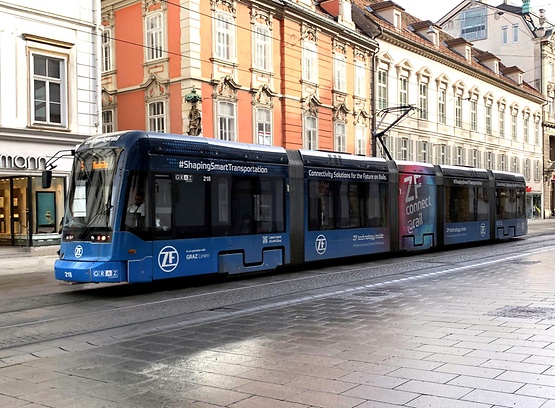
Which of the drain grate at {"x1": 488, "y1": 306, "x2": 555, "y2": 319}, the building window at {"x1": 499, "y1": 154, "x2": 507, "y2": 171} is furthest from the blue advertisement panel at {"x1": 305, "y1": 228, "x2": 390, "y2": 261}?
the building window at {"x1": 499, "y1": 154, "x2": 507, "y2": 171}

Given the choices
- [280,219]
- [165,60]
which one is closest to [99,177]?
[280,219]

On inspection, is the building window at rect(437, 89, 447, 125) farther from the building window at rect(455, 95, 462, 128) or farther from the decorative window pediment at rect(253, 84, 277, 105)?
the decorative window pediment at rect(253, 84, 277, 105)

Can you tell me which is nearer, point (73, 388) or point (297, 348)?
point (73, 388)

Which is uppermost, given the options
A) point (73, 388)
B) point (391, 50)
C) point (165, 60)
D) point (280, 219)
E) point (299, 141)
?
point (391, 50)

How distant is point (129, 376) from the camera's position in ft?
20.1

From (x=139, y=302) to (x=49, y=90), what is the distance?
12910mm

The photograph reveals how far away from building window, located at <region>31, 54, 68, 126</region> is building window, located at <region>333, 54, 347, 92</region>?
52.7ft

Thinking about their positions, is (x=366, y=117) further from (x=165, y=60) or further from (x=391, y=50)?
(x=165, y=60)

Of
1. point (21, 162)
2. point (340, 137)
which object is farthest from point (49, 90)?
point (340, 137)

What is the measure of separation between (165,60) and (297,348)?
851 inches

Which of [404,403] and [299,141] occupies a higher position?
[299,141]

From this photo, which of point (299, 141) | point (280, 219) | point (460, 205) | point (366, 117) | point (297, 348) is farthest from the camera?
point (366, 117)

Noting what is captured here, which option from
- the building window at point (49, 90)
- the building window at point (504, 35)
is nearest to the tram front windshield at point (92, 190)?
the building window at point (49, 90)

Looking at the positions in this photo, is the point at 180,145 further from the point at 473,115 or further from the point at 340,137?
the point at 473,115
